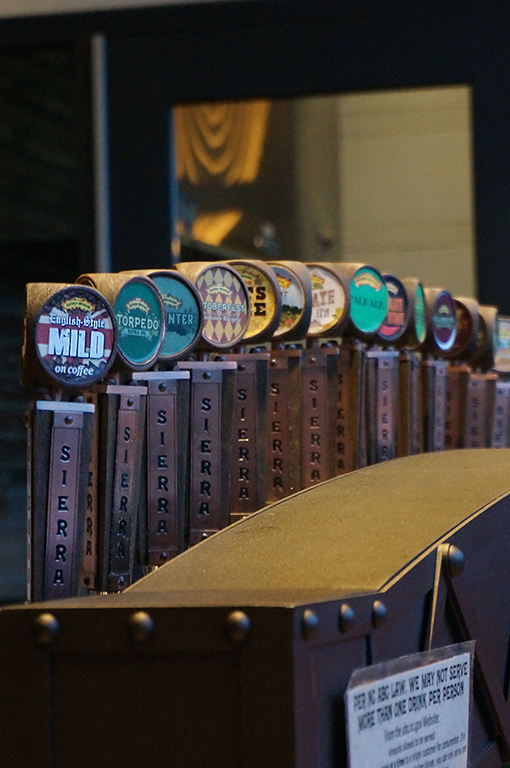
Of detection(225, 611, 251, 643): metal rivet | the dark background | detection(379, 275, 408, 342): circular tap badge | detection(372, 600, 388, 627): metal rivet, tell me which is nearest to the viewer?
detection(225, 611, 251, 643): metal rivet

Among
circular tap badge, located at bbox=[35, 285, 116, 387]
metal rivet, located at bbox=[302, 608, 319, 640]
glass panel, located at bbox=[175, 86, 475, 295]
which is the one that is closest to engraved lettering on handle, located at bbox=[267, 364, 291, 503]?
circular tap badge, located at bbox=[35, 285, 116, 387]

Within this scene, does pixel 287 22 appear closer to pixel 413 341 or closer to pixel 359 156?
pixel 359 156

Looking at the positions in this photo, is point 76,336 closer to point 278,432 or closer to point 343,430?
point 278,432

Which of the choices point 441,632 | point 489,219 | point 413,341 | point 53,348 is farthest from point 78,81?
point 441,632

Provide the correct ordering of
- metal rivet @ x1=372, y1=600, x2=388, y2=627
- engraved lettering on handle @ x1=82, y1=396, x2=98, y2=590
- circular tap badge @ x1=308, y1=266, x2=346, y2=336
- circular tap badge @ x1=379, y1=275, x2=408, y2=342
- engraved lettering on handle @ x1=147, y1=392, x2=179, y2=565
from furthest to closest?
circular tap badge @ x1=379, y1=275, x2=408, y2=342 < circular tap badge @ x1=308, y1=266, x2=346, y2=336 < engraved lettering on handle @ x1=147, y1=392, x2=179, y2=565 < engraved lettering on handle @ x1=82, y1=396, x2=98, y2=590 < metal rivet @ x1=372, y1=600, x2=388, y2=627

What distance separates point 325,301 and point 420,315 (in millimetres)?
314

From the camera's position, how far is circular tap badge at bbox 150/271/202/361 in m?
1.61

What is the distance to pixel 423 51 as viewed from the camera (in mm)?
4379

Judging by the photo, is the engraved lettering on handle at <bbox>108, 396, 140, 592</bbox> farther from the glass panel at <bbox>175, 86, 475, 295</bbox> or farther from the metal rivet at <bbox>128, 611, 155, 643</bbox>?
the glass panel at <bbox>175, 86, 475, 295</bbox>

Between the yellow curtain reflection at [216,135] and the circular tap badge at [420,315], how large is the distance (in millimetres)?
2585

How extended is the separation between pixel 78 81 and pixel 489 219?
185cm

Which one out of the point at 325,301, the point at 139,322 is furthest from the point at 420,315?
the point at 139,322

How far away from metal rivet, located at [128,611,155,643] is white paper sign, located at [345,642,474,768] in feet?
0.64

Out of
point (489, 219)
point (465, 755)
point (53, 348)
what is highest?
point (489, 219)
